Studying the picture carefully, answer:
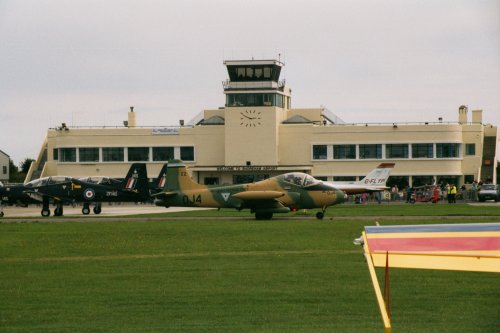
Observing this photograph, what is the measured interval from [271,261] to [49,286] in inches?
232

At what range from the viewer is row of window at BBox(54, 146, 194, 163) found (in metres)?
99.2

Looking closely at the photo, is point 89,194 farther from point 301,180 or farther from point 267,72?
point 267,72

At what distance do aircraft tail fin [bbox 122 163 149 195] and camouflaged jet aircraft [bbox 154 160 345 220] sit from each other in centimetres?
1318

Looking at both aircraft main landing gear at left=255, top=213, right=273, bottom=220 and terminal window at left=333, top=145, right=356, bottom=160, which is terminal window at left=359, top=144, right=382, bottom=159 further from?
aircraft main landing gear at left=255, top=213, right=273, bottom=220

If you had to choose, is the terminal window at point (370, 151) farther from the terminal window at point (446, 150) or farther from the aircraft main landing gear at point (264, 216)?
the aircraft main landing gear at point (264, 216)

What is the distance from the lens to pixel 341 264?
20.3m

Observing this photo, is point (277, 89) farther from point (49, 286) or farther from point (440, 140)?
point (49, 286)

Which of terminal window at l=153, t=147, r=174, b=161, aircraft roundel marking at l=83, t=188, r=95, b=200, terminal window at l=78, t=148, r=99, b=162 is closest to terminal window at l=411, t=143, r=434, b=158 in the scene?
terminal window at l=153, t=147, r=174, b=161

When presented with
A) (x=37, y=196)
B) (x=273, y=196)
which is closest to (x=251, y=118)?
(x=37, y=196)

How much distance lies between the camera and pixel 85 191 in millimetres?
56156

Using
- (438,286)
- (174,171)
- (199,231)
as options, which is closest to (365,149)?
(174,171)

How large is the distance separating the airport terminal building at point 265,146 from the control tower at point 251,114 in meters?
0.11

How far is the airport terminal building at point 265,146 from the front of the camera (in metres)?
96.3

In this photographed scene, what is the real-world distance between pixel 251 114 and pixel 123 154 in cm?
1518
